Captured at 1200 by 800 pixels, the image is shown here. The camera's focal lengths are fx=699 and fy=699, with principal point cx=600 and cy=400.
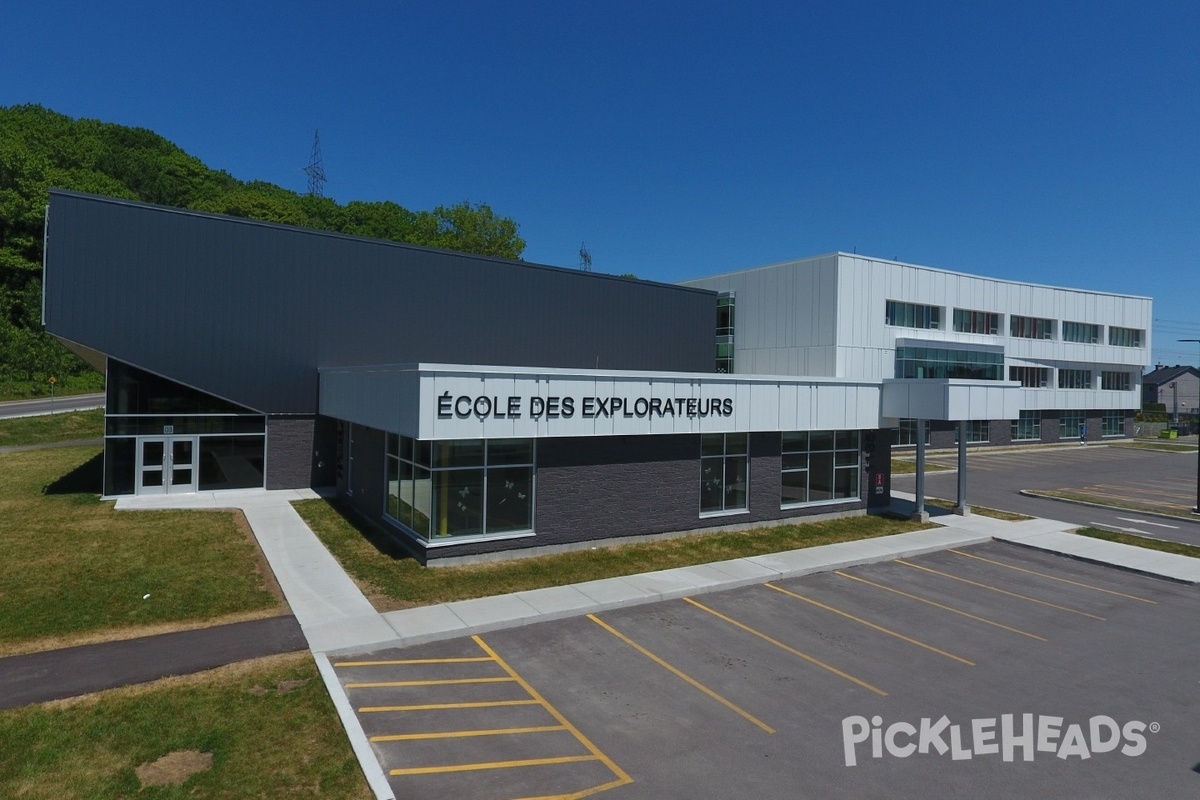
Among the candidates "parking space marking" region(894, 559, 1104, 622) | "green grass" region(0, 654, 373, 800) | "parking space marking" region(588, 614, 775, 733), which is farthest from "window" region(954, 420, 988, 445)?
"green grass" region(0, 654, 373, 800)

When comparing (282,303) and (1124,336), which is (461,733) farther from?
(1124,336)

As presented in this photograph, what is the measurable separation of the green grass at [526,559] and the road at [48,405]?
33.8m

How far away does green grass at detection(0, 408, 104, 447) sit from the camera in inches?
1507


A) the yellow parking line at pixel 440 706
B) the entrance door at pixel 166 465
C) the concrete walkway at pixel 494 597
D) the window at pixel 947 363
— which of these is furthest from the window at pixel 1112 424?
the entrance door at pixel 166 465

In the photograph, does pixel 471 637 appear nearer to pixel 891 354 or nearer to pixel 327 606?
pixel 327 606

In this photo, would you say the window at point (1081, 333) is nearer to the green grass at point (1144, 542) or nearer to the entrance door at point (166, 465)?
the green grass at point (1144, 542)

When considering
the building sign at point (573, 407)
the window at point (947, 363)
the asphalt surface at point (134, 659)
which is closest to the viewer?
the asphalt surface at point (134, 659)

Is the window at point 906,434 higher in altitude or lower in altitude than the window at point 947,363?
lower

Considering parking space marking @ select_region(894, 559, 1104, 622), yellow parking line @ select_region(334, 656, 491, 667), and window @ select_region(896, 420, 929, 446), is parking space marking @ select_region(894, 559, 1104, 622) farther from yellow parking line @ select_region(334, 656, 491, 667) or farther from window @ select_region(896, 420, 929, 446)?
window @ select_region(896, 420, 929, 446)

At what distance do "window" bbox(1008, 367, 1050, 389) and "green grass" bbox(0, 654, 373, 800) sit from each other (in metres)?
55.4

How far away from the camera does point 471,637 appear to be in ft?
42.1

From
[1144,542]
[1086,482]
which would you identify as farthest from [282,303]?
[1086,482]

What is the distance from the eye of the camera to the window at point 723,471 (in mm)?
21406

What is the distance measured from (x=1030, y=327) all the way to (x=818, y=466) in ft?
127
